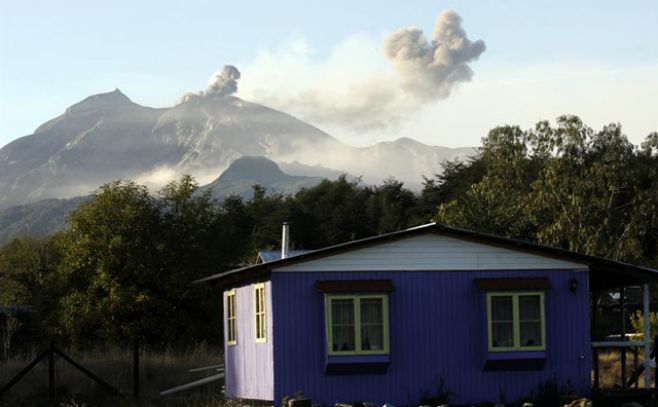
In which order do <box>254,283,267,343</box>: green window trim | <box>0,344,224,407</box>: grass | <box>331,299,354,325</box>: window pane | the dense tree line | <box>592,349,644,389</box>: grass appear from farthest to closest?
the dense tree line
<box>592,349,644,389</box>: grass
<box>0,344,224,407</box>: grass
<box>254,283,267,343</box>: green window trim
<box>331,299,354,325</box>: window pane

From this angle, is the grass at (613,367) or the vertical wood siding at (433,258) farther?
the grass at (613,367)

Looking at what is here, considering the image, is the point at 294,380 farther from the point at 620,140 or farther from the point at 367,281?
the point at 620,140

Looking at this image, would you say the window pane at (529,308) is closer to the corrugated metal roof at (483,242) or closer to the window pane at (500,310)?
the window pane at (500,310)

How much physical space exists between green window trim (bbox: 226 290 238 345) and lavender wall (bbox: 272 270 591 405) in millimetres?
3302

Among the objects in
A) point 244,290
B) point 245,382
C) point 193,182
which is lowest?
point 245,382

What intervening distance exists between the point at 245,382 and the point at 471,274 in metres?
5.14

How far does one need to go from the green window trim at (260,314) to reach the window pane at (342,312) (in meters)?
1.45

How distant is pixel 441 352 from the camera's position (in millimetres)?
24172

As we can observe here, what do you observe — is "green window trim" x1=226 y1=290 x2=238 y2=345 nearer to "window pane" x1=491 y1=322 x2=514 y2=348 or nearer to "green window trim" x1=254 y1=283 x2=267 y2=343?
"green window trim" x1=254 y1=283 x2=267 y2=343

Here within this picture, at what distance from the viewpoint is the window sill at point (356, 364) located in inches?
927

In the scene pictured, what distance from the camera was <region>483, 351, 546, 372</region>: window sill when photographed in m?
24.1

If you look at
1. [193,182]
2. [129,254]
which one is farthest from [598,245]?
[129,254]

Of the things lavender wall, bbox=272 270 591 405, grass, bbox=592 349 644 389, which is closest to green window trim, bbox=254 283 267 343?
lavender wall, bbox=272 270 591 405

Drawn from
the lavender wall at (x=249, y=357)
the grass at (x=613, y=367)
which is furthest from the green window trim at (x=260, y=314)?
the grass at (x=613, y=367)
